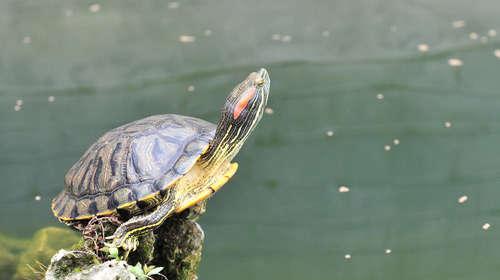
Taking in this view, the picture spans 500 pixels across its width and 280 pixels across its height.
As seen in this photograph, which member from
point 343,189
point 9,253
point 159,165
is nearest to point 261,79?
point 159,165

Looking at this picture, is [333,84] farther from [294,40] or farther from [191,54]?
[191,54]

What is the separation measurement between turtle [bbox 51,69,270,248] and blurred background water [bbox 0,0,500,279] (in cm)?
140

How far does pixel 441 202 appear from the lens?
4027 mm

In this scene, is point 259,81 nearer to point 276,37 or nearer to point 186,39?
point 276,37

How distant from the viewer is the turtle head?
8.39ft

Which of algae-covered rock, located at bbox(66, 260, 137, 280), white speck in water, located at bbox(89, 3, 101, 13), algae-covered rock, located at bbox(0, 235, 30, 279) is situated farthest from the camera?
white speck in water, located at bbox(89, 3, 101, 13)

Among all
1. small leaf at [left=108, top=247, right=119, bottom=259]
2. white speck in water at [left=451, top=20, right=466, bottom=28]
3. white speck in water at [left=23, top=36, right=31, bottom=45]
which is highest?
white speck in water at [left=451, top=20, right=466, bottom=28]

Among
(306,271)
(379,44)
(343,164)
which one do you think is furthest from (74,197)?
(379,44)

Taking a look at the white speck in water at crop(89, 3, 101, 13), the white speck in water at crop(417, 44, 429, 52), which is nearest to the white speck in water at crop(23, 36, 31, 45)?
the white speck in water at crop(89, 3, 101, 13)

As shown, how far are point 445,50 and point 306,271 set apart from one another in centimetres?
210

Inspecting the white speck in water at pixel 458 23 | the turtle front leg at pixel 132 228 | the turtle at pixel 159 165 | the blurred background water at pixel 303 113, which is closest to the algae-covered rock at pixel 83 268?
the turtle front leg at pixel 132 228

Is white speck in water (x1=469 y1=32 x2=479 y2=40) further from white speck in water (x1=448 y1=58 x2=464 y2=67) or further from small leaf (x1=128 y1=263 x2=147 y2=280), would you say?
small leaf (x1=128 y1=263 x2=147 y2=280)

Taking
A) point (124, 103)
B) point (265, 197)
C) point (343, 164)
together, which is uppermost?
point (124, 103)

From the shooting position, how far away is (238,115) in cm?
256
